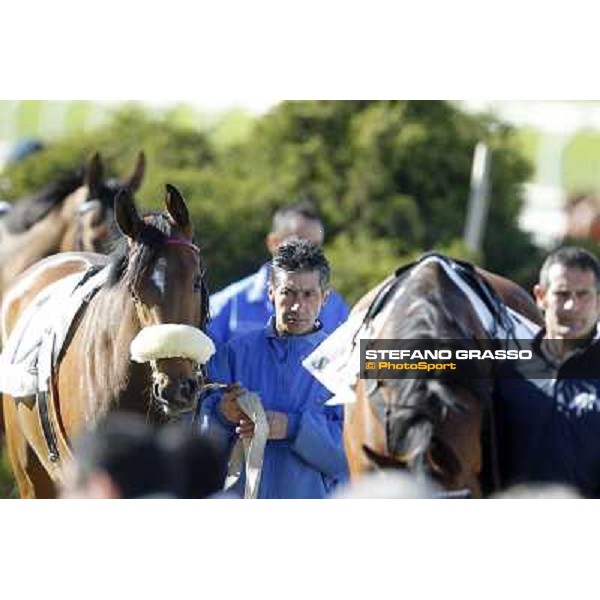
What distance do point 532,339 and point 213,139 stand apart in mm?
1481

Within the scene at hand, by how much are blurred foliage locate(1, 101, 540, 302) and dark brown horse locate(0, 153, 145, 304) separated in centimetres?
13

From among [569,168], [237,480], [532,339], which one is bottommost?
[237,480]

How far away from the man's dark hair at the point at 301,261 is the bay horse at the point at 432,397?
0.64 ft

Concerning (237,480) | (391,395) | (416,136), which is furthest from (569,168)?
(237,480)

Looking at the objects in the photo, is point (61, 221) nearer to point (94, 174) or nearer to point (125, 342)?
point (94, 174)

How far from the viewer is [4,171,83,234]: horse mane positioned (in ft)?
28.2

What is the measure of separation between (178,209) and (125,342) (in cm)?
56

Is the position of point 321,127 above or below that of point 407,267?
above

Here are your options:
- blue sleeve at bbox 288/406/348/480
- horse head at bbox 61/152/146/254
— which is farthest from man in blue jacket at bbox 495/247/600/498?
horse head at bbox 61/152/146/254

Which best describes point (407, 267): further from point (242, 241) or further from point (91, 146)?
point (91, 146)

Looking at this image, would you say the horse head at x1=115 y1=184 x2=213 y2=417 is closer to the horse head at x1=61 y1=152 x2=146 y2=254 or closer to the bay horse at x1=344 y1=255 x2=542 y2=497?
the horse head at x1=61 y1=152 x2=146 y2=254

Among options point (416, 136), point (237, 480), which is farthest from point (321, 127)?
point (237, 480)

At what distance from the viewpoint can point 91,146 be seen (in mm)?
8484

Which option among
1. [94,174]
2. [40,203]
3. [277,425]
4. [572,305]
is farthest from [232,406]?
[572,305]
